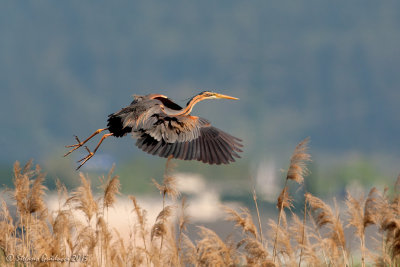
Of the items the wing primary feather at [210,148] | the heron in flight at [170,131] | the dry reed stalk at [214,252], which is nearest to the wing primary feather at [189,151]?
the heron in flight at [170,131]

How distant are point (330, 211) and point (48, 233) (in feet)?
10.3

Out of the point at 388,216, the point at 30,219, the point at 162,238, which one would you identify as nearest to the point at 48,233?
the point at 30,219

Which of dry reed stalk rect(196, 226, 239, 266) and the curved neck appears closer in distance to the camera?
dry reed stalk rect(196, 226, 239, 266)

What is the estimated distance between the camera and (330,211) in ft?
15.8

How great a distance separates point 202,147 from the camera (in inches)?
251

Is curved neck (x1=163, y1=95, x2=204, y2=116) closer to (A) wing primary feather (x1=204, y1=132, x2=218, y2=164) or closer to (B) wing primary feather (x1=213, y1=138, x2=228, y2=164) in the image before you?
(A) wing primary feather (x1=204, y1=132, x2=218, y2=164)

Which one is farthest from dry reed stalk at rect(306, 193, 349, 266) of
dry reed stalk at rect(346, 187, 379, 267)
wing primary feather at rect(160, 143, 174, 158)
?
wing primary feather at rect(160, 143, 174, 158)

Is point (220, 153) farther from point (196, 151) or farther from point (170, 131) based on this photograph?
point (170, 131)

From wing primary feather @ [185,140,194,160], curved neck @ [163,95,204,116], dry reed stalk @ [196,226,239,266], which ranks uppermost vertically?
curved neck @ [163,95,204,116]

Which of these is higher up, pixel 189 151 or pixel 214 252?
pixel 189 151

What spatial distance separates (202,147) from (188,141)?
0.88ft

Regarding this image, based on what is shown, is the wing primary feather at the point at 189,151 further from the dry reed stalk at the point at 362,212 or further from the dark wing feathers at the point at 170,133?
the dry reed stalk at the point at 362,212

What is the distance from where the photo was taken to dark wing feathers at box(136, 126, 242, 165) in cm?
621

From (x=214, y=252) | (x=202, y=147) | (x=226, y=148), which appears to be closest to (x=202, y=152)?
(x=202, y=147)
